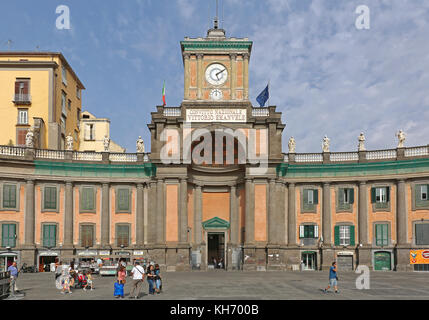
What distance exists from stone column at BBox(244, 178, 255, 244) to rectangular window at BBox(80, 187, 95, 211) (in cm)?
1576

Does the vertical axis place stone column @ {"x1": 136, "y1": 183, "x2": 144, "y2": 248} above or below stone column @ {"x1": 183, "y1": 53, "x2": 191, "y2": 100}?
below

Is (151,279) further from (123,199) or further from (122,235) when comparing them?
(123,199)

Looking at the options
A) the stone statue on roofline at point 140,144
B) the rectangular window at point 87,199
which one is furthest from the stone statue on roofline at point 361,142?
the rectangular window at point 87,199

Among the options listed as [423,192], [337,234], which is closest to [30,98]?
[337,234]

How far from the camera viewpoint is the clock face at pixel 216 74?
56.0 meters

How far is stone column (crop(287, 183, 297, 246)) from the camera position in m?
55.2

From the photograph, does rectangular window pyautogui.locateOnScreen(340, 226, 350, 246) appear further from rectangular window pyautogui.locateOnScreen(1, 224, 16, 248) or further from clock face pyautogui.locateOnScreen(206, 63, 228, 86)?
rectangular window pyautogui.locateOnScreen(1, 224, 16, 248)

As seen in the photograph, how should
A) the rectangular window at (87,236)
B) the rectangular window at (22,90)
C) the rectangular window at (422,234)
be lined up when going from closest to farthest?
the rectangular window at (422,234), the rectangular window at (87,236), the rectangular window at (22,90)

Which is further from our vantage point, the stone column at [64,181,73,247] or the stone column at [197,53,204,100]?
the stone column at [197,53,204,100]

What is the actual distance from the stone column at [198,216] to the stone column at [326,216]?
12775 mm

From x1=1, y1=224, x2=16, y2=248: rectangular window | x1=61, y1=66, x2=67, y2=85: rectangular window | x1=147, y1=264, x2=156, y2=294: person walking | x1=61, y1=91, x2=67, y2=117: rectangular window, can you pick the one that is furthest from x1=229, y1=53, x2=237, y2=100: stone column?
x1=147, y1=264, x2=156, y2=294: person walking

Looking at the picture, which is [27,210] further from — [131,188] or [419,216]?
[419,216]

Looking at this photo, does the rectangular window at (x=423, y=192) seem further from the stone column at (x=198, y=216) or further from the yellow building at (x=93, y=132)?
the yellow building at (x=93, y=132)
